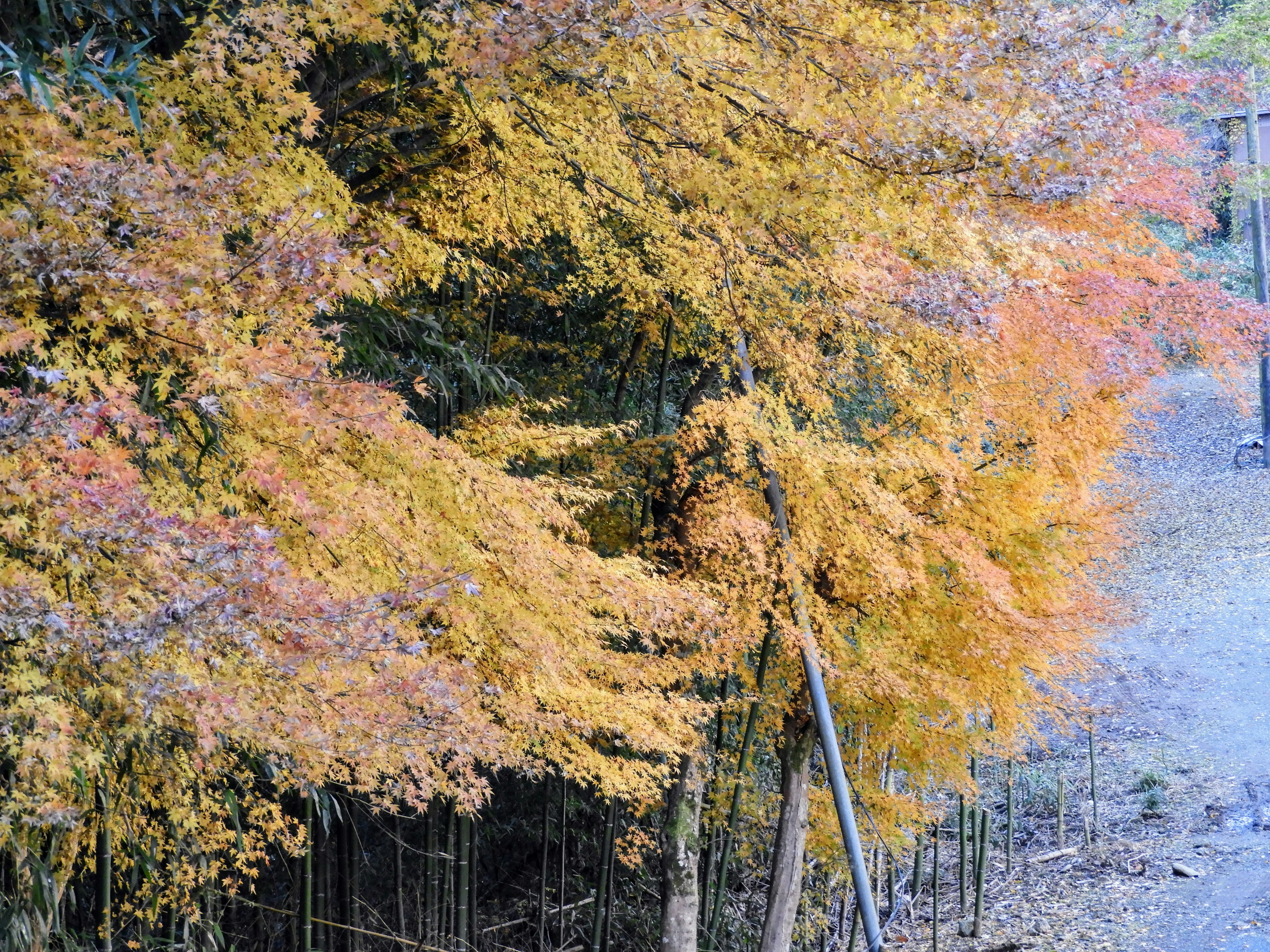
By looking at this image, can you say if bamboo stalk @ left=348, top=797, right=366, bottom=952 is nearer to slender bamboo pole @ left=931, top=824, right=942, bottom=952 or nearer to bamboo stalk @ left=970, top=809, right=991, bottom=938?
slender bamboo pole @ left=931, top=824, right=942, bottom=952

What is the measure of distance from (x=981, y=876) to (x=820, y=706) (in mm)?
4754

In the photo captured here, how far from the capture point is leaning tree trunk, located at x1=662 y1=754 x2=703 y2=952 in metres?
8.94

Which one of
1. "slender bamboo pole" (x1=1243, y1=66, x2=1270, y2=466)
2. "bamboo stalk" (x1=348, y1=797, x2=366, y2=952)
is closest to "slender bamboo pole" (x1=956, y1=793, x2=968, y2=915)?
"bamboo stalk" (x1=348, y1=797, x2=366, y2=952)

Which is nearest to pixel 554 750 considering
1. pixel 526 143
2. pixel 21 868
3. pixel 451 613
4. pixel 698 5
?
pixel 451 613

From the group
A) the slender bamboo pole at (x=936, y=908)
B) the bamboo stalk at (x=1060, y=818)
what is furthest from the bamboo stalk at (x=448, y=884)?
the bamboo stalk at (x=1060, y=818)

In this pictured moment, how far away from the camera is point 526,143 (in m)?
6.73

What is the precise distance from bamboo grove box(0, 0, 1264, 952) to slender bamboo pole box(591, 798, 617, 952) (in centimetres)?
6

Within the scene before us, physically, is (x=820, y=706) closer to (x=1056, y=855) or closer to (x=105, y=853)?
(x=105, y=853)

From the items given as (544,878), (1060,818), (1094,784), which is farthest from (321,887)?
(1094,784)

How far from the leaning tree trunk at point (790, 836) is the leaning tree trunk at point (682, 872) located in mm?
969

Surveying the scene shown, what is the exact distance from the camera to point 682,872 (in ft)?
29.4

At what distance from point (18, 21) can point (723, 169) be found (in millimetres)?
3595

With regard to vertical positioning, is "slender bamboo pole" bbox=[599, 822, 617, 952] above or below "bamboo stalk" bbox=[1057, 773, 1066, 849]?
below

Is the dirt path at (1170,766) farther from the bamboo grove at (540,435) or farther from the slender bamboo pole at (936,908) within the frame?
the bamboo grove at (540,435)
